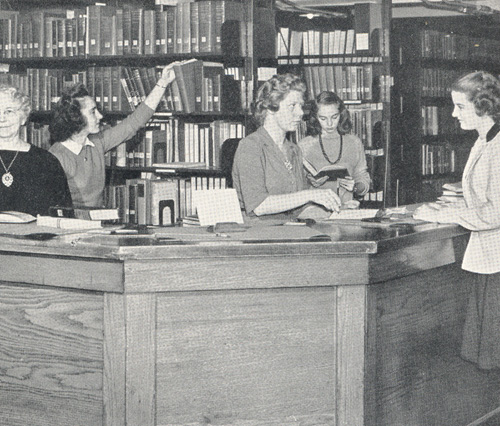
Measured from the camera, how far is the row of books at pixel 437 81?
7.82 metres

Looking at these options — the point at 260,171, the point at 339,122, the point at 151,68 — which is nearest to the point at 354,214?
the point at 260,171

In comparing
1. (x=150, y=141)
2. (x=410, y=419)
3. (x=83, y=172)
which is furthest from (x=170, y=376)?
(x=150, y=141)

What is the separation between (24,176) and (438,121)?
4.86 meters

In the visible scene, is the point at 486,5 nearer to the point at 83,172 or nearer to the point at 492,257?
the point at 83,172

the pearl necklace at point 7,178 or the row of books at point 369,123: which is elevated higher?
the row of books at point 369,123

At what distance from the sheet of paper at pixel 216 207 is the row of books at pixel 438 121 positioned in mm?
4646

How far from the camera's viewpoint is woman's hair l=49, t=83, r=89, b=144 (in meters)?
5.15

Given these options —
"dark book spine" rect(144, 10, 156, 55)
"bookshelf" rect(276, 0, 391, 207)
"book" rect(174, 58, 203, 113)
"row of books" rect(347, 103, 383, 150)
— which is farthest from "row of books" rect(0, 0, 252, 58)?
"row of books" rect(347, 103, 383, 150)

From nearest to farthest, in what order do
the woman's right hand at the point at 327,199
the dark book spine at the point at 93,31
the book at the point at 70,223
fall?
1. the book at the point at 70,223
2. the woman's right hand at the point at 327,199
3. the dark book spine at the point at 93,31

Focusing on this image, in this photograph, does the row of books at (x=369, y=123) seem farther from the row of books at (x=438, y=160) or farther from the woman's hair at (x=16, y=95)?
the woman's hair at (x=16, y=95)

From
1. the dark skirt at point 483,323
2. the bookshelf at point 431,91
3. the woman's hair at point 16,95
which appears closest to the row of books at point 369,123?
the bookshelf at point 431,91

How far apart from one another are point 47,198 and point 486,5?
560 centimetres

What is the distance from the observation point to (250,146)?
4.15 metres

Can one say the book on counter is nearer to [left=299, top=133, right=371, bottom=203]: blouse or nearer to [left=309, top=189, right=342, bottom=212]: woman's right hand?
[left=309, top=189, right=342, bottom=212]: woman's right hand
